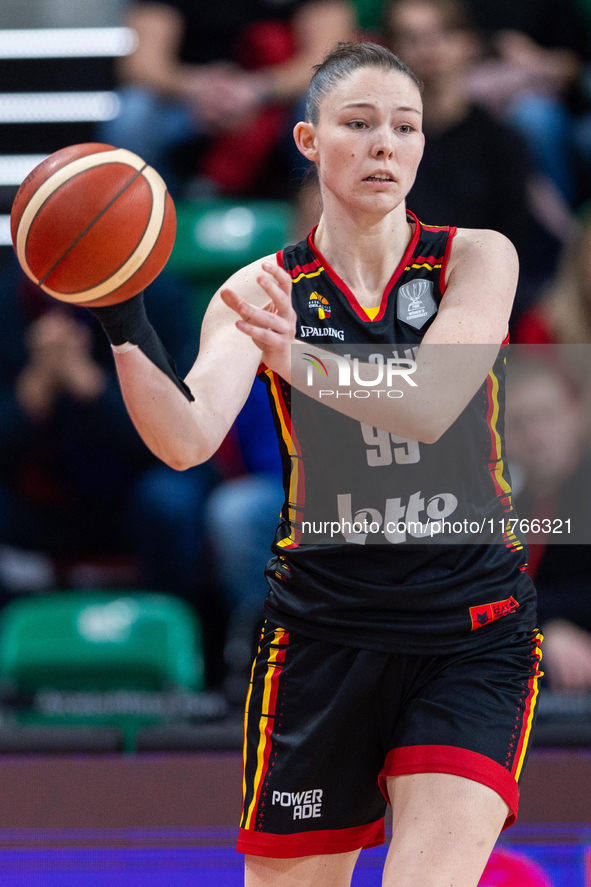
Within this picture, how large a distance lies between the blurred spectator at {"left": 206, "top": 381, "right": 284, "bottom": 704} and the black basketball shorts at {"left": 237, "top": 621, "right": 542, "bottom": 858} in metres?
1.87

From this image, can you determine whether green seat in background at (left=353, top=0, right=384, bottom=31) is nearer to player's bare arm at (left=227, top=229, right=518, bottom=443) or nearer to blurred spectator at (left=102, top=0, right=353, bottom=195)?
blurred spectator at (left=102, top=0, right=353, bottom=195)

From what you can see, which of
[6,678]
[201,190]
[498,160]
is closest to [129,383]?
[6,678]

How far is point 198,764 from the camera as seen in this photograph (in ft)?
11.1

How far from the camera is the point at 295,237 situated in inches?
204

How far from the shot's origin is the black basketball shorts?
194cm

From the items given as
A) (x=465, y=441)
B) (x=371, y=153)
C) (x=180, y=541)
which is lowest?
(x=180, y=541)

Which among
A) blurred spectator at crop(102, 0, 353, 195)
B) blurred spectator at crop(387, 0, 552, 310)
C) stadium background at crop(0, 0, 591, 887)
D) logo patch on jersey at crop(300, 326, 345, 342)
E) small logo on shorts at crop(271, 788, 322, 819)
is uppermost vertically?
blurred spectator at crop(102, 0, 353, 195)

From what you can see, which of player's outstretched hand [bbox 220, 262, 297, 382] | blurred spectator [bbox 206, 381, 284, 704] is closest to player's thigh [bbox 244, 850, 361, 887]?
player's outstretched hand [bbox 220, 262, 297, 382]

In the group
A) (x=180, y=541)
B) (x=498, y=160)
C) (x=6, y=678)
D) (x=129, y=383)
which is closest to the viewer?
(x=129, y=383)

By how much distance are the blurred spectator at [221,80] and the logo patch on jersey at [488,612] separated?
150 inches

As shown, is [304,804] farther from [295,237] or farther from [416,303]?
[295,237]

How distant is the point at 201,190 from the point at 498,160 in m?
1.64

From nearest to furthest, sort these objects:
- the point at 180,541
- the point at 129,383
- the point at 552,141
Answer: the point at 129,383, the point at 180,541, the point at 552,141

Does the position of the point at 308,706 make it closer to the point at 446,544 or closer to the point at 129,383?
the point at 446,544
